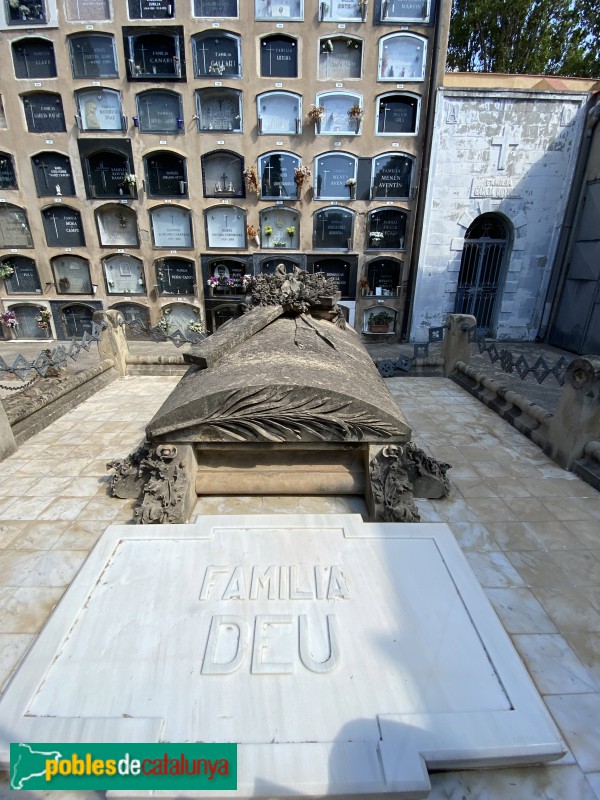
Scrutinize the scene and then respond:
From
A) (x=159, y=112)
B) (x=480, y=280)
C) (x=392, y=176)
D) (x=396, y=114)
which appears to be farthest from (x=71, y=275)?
(x=480, y=280)

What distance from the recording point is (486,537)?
3.08 metres

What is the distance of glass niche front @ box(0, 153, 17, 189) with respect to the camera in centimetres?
1261

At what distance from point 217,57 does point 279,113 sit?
2298 mm

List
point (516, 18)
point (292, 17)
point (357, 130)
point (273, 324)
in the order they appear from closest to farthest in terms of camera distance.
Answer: point (273, 324) → point (292, 17) → point (357, 130) → point (516, 18)

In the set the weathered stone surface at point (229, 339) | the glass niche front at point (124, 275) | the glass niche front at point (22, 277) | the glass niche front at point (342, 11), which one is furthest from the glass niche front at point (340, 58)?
the glass niche front at point (22, 277)

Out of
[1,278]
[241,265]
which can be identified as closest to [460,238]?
[241,265]

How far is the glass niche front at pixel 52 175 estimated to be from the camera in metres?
12.7

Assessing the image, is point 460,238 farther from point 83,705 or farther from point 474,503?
point 83,705

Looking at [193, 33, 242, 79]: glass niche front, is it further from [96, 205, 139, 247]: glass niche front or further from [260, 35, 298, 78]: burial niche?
[96, 205, 139, 247]: glass niche front

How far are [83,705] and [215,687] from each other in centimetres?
55

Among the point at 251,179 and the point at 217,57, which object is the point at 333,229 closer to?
the point at 251,179

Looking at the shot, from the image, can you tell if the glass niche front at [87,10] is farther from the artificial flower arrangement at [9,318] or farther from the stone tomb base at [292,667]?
the stone tomb base at [292,667]

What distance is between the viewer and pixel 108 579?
2.25 meters

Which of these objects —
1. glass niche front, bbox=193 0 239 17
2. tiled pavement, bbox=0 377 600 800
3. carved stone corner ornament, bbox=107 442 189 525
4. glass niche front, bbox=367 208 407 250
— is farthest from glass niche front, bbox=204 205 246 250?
carved stone corner ornament, bbox=107 442 189 525
